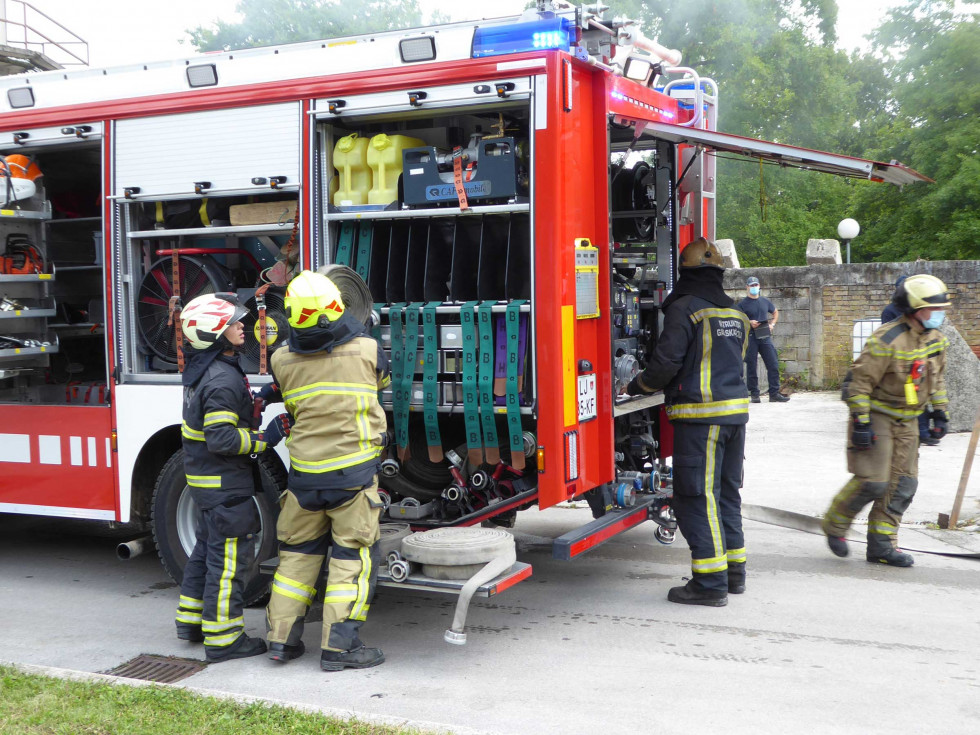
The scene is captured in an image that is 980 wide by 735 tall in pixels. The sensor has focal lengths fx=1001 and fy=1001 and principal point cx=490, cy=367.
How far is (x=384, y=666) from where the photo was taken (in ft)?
15.0

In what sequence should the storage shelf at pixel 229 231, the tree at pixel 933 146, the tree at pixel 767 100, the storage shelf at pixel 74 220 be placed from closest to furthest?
the storage shelf at pixel 229 231 → the storage shelf at pixel 74 220 → the tree at pixel 933 146 → the tree at pixel 767 100

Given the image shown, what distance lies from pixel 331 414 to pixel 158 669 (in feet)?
4.75

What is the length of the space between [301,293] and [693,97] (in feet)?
10.5

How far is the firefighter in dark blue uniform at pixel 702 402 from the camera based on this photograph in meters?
5.31

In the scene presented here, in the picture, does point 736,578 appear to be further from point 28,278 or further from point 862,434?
point 28,278

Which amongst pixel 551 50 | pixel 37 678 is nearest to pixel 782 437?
pixel 551 50

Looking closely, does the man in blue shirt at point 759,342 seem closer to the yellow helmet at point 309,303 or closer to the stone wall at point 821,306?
the stone wall at point 821,306

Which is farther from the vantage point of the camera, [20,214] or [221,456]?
[20,214]

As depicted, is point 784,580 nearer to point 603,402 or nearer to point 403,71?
point 603,402

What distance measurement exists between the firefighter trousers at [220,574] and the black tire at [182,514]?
46cm

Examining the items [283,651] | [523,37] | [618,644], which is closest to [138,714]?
[283,651]

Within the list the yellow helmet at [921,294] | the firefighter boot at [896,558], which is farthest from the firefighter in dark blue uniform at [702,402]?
the firefighter boot at [896,558]

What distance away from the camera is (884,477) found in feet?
19.6

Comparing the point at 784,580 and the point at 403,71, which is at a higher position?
the point at 403,71
